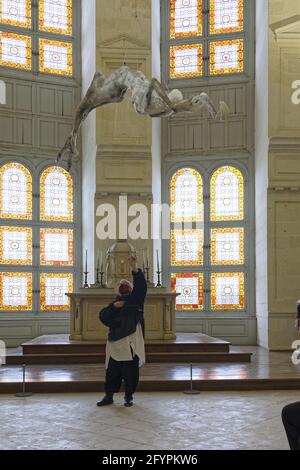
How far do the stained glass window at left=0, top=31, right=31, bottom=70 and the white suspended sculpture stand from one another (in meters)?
5.42

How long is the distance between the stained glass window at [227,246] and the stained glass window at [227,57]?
351 centimetres

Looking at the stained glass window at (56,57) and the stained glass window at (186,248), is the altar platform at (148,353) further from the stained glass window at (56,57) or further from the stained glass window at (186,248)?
the stained glass window at (56,57)

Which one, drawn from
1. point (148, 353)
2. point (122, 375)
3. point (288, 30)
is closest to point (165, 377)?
point (122, 375)

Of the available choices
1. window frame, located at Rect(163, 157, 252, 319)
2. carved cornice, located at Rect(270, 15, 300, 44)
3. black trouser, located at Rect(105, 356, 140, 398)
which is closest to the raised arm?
black trouser, located at Rect(105, 356, 140, 398)

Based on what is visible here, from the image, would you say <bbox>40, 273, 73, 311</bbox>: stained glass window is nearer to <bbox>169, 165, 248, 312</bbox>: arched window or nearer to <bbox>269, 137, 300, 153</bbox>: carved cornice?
<bbox>169, 165, 248, 312</bbox>: arched window

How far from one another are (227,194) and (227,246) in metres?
1.13

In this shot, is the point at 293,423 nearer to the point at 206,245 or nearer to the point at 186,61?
the point at 206,245

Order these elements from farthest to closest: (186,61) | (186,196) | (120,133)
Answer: (186,61), (186,196), (120,133)

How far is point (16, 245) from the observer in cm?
1405

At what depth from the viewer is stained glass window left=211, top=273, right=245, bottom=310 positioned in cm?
1421

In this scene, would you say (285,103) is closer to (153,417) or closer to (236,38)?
(236,38)

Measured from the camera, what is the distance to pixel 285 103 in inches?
506
